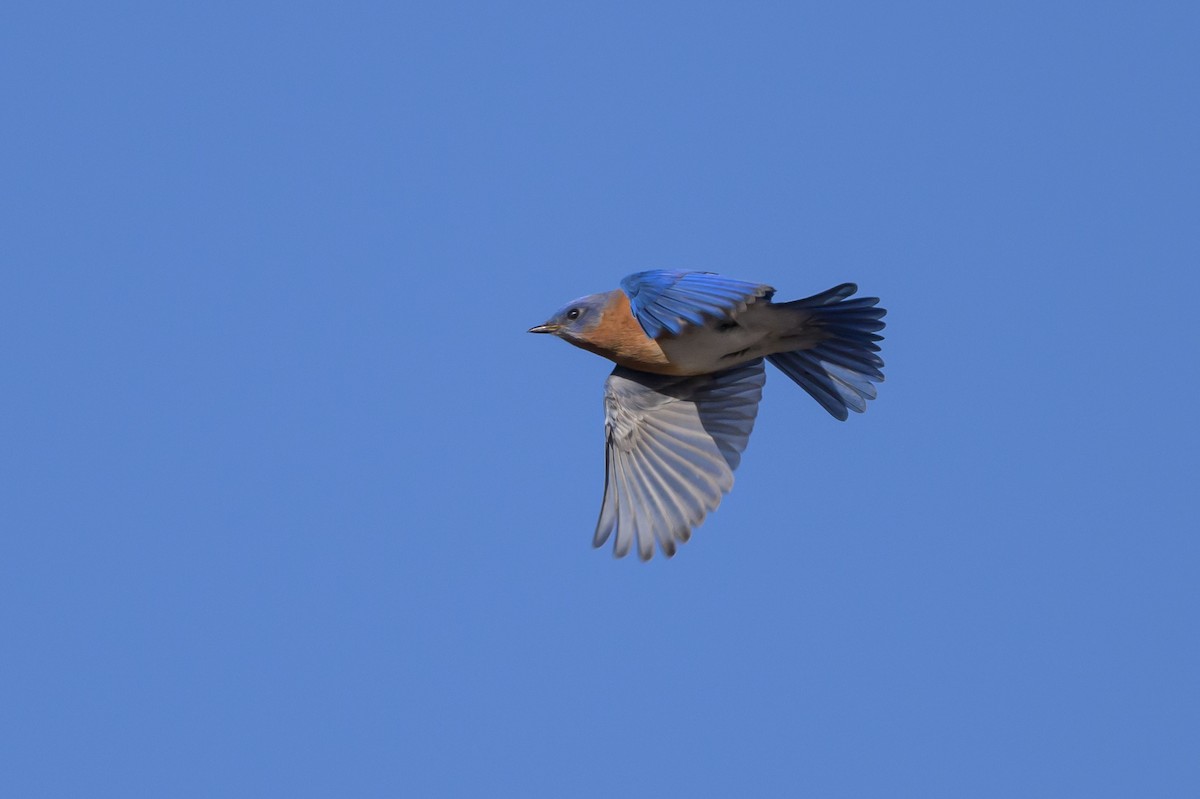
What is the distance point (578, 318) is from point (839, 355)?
2100mm

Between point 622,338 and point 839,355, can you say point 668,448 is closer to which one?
point 622,338

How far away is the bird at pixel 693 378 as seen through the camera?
47.2 feet

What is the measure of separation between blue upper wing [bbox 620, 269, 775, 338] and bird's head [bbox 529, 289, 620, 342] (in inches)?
29.3

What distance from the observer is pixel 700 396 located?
603 inches

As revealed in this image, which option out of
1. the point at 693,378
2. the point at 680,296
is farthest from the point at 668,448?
the point at 680,296

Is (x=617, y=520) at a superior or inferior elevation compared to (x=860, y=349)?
inferior

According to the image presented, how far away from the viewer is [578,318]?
48.3 feet

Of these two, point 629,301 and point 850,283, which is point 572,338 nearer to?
point 629,301

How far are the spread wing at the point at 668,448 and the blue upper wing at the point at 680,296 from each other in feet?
4.65

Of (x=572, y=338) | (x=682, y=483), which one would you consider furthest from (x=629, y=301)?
(x=682, y=483)

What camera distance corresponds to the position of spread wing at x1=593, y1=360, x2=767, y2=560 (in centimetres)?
1458

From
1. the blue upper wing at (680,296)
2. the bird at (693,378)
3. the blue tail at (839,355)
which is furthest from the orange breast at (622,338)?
the blue tail at (839,355)

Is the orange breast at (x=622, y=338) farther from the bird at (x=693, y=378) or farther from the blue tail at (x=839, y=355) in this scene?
the blue tail at (x=839, y=355)

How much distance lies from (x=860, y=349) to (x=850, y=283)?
755 millimetres
